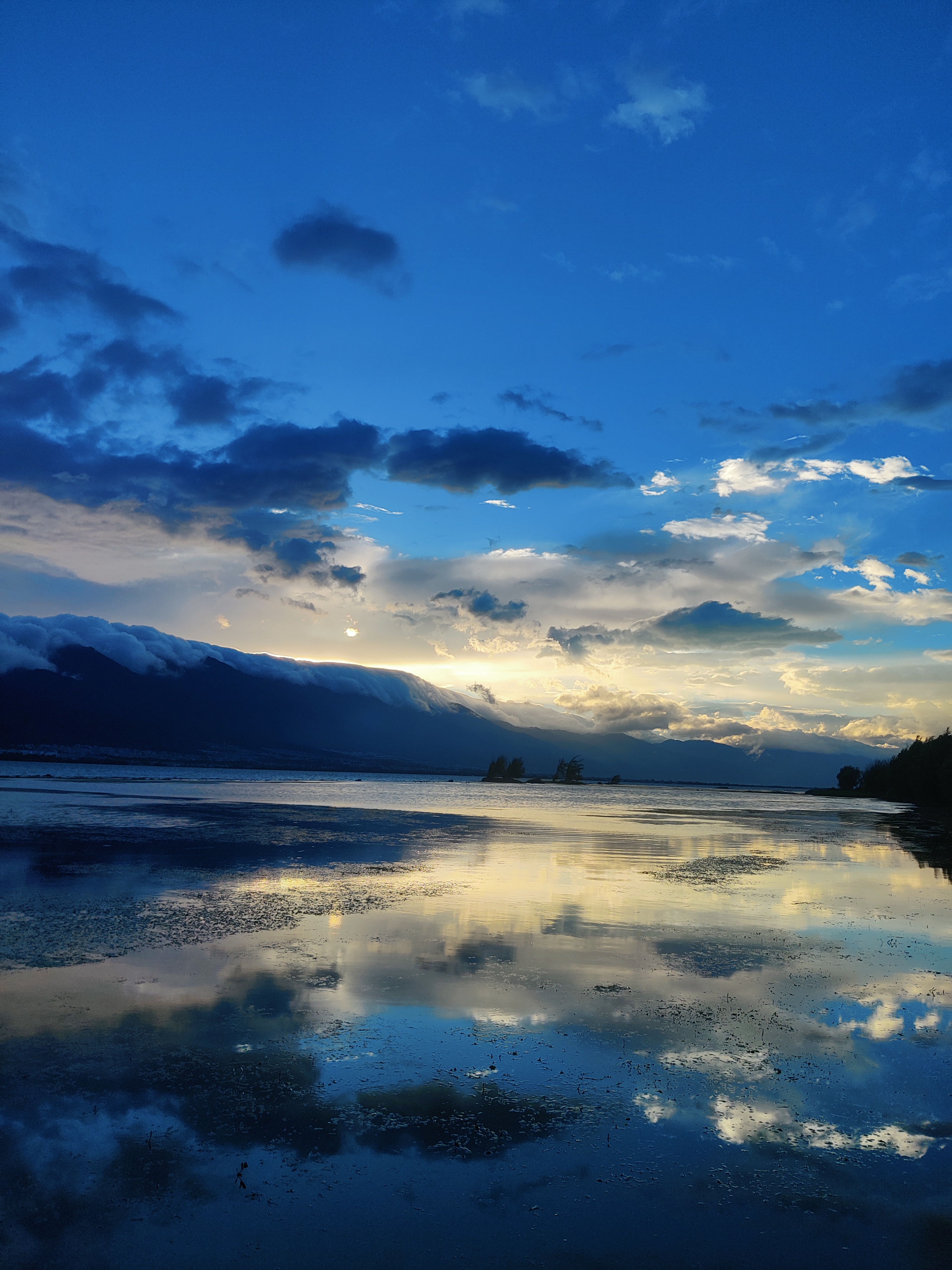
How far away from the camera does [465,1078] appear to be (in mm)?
10422

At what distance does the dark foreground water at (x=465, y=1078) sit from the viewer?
7180 millimetres

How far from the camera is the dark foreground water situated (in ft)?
23.6

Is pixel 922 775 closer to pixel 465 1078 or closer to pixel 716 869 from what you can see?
pixel 716 869

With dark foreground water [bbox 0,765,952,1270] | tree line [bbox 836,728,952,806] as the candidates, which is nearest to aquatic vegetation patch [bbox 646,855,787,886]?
dark foreground water [bbox 0,765,952,1270]

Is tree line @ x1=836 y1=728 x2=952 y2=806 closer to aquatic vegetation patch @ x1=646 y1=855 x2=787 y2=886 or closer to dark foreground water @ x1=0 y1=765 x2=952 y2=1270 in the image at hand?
aquatic vegetation patch @ x1=646 y1=855 x2=787 y2=886

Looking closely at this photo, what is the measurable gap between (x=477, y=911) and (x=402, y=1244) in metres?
15.3

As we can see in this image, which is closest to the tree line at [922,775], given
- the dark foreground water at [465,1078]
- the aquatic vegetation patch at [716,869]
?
the aquatic vegetation patch at [716,869]

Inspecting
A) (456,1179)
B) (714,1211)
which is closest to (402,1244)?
(456,1179)

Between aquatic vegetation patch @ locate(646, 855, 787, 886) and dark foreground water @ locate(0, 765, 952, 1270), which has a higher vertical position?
dark foreground water @ locate(0, 765, 952, 1270)

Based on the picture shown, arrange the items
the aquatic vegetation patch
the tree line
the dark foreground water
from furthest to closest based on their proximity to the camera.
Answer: the tree line, the aquatic vegetation patch, the dark foreground water

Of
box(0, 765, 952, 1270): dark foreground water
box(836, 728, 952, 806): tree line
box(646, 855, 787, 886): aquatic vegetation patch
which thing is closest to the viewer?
box(0, 765, 952, 1270): dark foreground water

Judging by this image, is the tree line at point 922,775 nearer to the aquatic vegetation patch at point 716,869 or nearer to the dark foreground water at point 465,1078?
the aquatic vegetation patch at point 716,869

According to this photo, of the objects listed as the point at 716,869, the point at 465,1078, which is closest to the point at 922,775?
the point at 716,869

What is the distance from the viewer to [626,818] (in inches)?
3059
